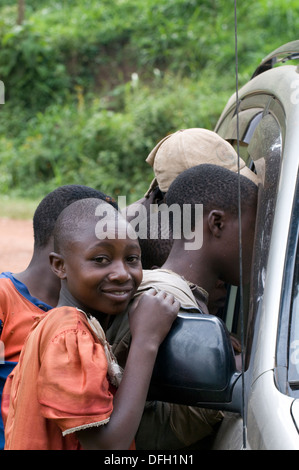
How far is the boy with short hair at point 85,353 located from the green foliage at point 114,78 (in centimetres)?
1005

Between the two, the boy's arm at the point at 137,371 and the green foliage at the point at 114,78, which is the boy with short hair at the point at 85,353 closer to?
the boy's arm at the point at 137,371

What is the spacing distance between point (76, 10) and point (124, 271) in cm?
1681

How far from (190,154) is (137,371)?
1.27 meters

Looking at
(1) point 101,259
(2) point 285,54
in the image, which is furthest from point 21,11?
(1) point 101,259

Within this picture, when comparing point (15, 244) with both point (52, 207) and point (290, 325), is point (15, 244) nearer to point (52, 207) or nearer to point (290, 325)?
point (52, 207)

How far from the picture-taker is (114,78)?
16.2 meters

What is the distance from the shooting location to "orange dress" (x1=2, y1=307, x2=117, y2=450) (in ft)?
5.04

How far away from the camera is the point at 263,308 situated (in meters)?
1.71

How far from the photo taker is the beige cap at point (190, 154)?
270 cm

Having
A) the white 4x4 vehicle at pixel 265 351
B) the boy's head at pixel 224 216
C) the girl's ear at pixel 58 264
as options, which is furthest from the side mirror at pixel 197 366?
the boy's head at pixel 224 216

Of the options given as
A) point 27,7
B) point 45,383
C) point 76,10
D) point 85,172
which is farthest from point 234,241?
point 27,7

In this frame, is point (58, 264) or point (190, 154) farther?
point (190, 154)

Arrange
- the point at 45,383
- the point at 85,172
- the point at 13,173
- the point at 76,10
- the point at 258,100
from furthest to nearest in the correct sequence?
the point at 76,10 < the point at 13,173 < the point at 85,172 < the point at 258,100 < the point at 45,383
